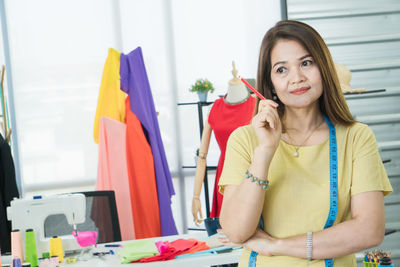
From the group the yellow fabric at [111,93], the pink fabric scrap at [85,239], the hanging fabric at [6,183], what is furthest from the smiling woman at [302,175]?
the hanging fabric at [6,183]

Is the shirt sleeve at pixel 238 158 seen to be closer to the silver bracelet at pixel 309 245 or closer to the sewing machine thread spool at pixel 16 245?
the silver bracelet at pixel 309 245

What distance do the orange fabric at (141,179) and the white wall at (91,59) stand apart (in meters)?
1.82

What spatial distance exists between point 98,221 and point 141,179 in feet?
2.37

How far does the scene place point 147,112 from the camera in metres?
3.59

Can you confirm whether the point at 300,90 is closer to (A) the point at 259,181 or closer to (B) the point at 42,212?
(A) the point at 259,181

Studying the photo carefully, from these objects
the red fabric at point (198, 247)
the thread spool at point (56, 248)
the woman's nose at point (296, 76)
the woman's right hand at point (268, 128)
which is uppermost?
the woman's nose at point (296, 76)

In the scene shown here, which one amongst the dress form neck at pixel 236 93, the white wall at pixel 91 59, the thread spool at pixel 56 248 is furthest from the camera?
the white wall at pixel 91 59

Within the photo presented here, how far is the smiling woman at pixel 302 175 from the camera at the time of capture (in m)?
1.32

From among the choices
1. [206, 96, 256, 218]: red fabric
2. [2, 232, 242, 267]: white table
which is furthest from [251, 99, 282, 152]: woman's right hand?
[206, 96, 256, 218]: red fabric

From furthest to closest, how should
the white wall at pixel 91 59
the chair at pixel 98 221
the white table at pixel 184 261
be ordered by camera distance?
the white wall at pixel 91 59 < the chair at pixel 98 221 < the white table at pixel 184 261

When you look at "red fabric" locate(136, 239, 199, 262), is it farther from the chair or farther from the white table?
the chair

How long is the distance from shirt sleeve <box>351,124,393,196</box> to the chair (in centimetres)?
190

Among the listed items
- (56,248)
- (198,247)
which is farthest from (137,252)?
(56,248)

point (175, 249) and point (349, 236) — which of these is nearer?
point (349, 236)
